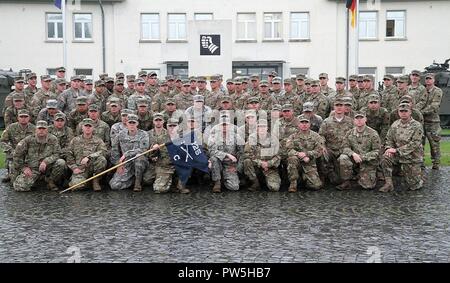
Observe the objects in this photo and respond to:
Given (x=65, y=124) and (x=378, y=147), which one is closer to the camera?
(x=378, y=147)

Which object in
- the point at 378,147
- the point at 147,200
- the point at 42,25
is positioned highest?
the point at 42,25

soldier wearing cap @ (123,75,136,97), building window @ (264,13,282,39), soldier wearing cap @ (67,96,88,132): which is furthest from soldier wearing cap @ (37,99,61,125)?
building window @ (264,13,282,39)

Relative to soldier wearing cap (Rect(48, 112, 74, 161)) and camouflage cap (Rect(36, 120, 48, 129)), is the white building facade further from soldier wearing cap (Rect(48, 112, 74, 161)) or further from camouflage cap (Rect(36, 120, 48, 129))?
camouflage cap (Rect(36, 120, 48, 129))

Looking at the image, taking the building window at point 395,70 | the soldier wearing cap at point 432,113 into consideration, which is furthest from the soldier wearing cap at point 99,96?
the building window at point 395,70

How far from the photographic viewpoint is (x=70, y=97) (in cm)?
1427

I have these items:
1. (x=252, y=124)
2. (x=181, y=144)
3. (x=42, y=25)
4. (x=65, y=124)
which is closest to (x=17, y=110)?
(x=65, y=124)

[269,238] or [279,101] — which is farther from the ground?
[279,101]

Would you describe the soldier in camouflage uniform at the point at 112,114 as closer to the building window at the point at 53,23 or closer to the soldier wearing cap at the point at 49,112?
the soldier wearing cap at the point at 49,112

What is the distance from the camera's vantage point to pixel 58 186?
12391 mm

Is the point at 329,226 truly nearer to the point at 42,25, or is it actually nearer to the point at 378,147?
the point at 378,147

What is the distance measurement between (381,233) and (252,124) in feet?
15.6

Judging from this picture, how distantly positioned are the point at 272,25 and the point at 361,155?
85.2 ft

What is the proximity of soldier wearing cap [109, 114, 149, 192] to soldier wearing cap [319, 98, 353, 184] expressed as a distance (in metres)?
3.47

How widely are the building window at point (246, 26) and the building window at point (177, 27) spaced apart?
10.4 feet
